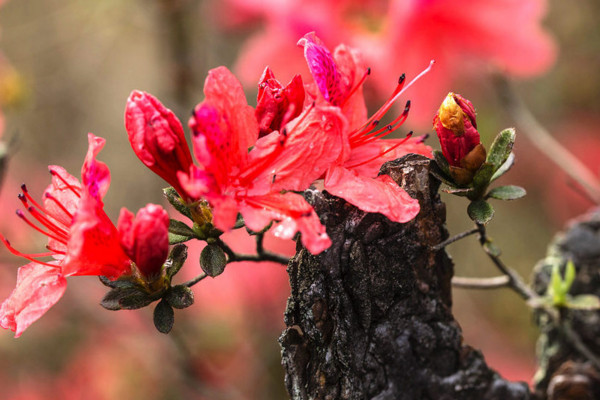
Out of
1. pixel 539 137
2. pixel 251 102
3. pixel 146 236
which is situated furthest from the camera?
pixel 251 102

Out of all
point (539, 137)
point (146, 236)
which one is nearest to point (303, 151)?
point (146, 236)

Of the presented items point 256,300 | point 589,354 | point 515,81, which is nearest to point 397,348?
point 589,354

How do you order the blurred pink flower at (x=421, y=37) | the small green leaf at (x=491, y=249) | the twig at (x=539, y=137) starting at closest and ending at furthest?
the small green leaf at (x=491, y=249) → the twig at (x=539, y=137) → the blurred pink flower at (x=421, y=37)

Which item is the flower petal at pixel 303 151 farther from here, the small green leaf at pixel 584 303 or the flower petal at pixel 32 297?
the small green leaf at pixel 584 303

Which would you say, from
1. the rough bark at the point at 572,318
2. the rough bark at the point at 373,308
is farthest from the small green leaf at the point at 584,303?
the rough bark at the point at 373,308

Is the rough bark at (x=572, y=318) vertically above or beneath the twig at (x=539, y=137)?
beneath

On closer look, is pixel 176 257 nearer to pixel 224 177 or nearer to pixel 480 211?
pixel 224 177

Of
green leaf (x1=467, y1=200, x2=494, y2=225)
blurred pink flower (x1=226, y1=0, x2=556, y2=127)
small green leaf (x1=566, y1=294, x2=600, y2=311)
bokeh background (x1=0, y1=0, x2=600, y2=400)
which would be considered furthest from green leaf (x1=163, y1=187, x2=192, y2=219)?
blurred pink flower (x1=226, y1=0, x2=556, y2=127)
